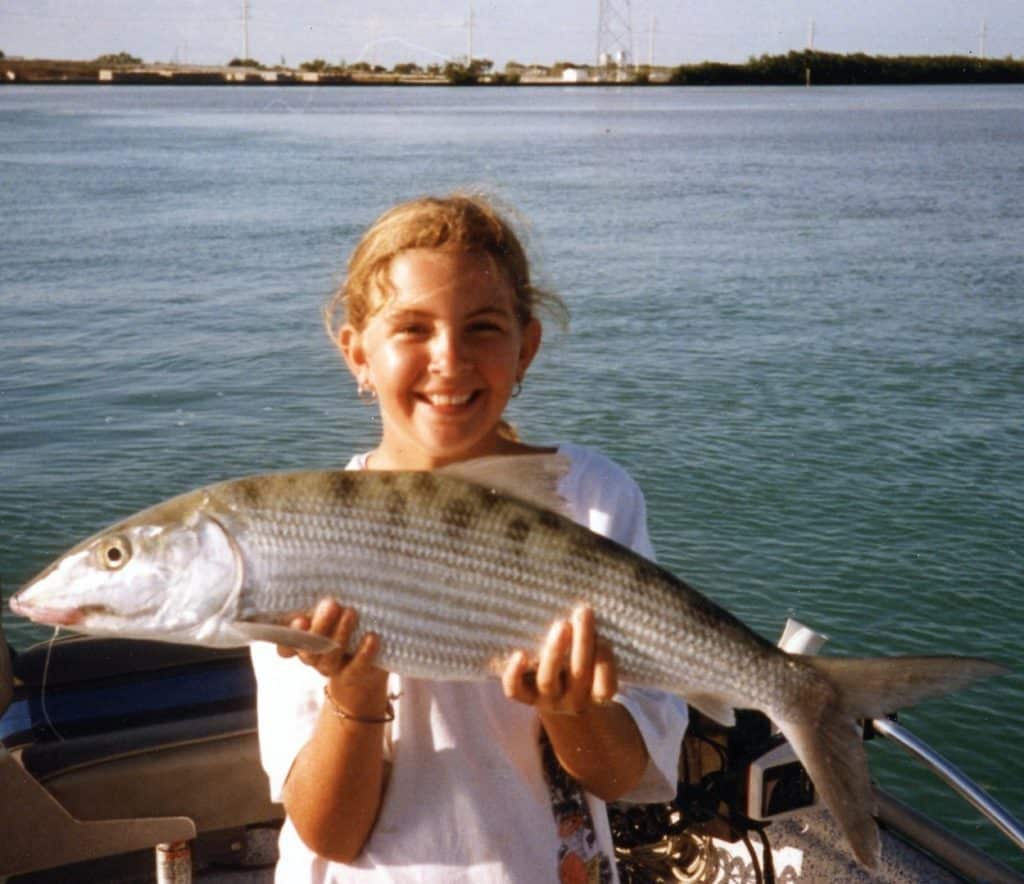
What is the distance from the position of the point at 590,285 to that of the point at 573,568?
75.1ft

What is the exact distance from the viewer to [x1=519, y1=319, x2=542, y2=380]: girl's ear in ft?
11.5

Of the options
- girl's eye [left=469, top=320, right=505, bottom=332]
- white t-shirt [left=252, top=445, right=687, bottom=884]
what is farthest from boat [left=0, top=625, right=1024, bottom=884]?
girl's eye [left=469, top=320, right=505, bottom=332]

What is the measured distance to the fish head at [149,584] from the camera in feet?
9.21

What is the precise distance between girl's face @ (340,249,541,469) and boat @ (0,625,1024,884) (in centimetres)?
175

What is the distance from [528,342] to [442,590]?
96cm

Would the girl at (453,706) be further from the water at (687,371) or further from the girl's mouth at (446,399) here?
the water at (687,371)

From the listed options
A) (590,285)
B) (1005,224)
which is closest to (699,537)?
(590,285)

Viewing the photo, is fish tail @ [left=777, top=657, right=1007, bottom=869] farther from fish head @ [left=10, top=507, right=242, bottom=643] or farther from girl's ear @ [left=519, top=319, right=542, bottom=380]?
fish head @ [left=10, top=507, right=242, bottom=643]

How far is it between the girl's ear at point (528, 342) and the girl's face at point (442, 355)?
0.59 feet

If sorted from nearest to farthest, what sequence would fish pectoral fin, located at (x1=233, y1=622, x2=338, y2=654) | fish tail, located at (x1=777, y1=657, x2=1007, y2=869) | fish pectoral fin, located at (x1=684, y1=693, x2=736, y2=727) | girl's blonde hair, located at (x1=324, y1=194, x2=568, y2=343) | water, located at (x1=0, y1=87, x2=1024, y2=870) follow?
fish pectoral fin, located at (x1=233, y1=622, x2=338, y2=654), fish tail, located at (x1=777, y1=657, x2=1007, y2=869), fish pectoral fin, located at (x1=684, y1=693, x2=736, y2=727), girl's blonde hair, located at (x1=324, y1=194, x2=568, y2=343), water, located at (x1=0, y1=87, x2=1024, y2=870)

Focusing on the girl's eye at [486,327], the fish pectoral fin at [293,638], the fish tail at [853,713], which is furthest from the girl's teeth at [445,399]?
the fish tail at [853,713]

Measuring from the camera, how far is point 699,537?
13.5 metres

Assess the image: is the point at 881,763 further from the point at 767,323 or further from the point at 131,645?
the point at 767,323

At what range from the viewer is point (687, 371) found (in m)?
19.4
